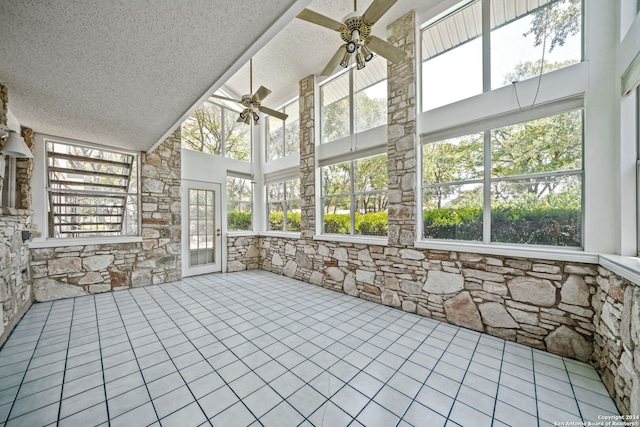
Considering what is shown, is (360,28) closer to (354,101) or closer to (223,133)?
(354,101)

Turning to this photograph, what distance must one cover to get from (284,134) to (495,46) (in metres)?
4.25

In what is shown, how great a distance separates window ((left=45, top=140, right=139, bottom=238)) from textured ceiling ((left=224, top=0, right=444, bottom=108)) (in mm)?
2678

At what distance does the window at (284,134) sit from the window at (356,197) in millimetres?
1409

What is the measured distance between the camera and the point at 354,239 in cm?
393

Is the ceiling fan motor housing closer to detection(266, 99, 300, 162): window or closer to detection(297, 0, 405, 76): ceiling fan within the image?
detection(297, 0, 405, 76): ceiling fan

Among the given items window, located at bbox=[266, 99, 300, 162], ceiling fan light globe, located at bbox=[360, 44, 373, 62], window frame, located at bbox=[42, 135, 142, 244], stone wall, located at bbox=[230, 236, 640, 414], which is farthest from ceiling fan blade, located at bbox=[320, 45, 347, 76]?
window frame, located at bbox=[42, 135, 142, 244]

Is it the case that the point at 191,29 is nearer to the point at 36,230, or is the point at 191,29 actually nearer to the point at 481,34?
the point at 481,34

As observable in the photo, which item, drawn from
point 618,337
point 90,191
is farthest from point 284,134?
point 618,337

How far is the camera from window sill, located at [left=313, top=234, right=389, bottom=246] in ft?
11.9

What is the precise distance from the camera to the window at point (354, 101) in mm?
3902

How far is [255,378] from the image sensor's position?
1.89 meters

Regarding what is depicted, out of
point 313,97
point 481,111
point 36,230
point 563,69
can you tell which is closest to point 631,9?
point 563,69

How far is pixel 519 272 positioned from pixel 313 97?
4.37m

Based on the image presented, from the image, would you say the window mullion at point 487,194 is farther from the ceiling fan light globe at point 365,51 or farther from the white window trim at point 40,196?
the white window trim at point 40,196
